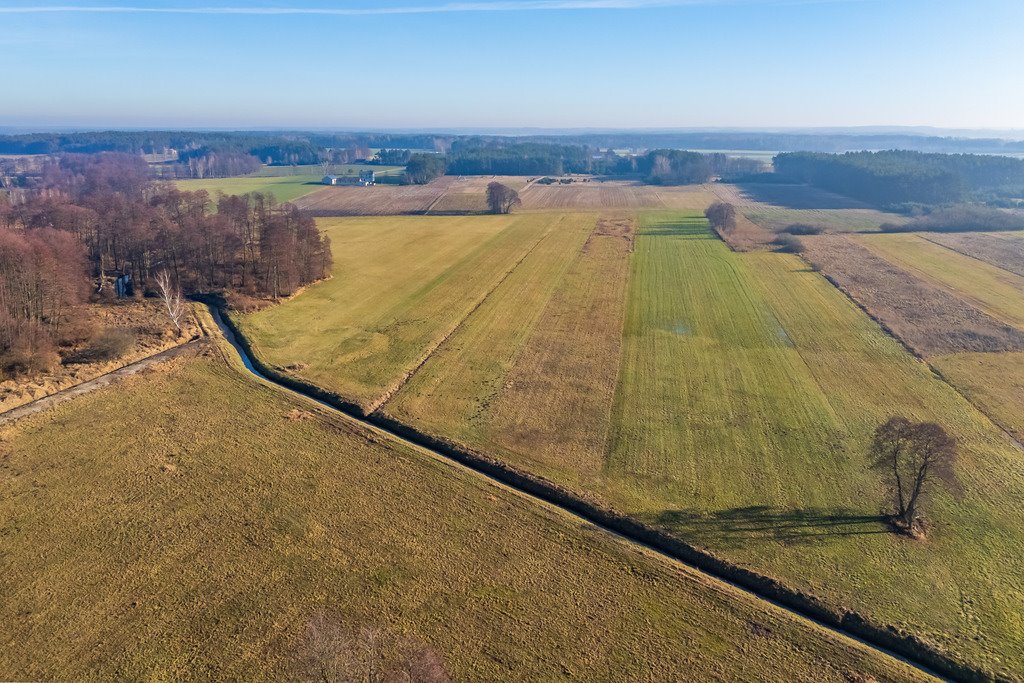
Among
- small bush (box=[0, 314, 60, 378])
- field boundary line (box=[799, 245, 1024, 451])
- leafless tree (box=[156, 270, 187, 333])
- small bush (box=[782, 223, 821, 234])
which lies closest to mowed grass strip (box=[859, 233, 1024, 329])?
small bush (box=[782, 223, 821, 234])

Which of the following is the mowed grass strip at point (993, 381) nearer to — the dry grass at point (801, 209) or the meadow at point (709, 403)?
the meadow at point (709, 403)

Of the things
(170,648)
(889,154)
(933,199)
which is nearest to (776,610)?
(170,648)

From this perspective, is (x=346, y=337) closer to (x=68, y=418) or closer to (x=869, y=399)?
(x=68, y=418)

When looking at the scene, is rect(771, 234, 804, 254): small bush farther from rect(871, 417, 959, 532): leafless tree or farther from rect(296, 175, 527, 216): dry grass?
rect(296, 175, 527, 216): dry grass

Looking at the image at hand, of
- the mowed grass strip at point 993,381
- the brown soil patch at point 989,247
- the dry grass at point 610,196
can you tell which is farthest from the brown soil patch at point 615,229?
the brown soil patch at point 989,247

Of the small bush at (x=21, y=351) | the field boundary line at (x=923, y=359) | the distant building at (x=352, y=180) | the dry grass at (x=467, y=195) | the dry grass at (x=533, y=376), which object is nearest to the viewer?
Answer: the dry grass at (x=533, y=376)
